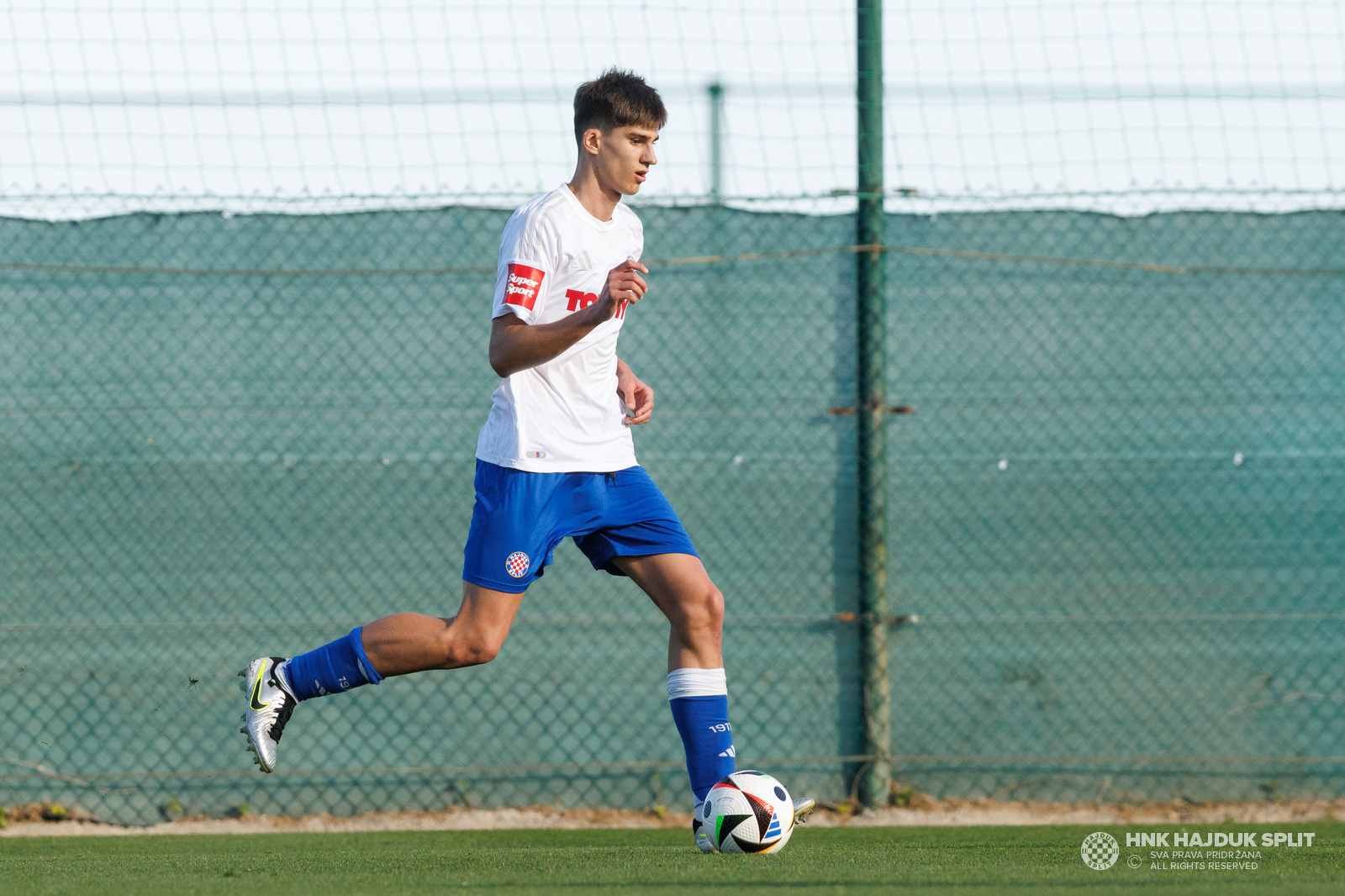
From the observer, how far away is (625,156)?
3.63 meters

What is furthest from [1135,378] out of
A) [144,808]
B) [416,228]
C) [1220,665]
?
[144,808]

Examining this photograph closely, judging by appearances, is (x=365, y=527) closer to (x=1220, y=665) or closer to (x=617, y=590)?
(x=617, y=590)

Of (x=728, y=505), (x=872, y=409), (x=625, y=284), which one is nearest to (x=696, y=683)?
(x=625, y=284)

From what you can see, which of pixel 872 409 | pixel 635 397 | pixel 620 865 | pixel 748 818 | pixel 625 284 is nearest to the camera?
pixel 625 284

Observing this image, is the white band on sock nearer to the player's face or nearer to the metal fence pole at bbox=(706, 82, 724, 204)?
the player's face

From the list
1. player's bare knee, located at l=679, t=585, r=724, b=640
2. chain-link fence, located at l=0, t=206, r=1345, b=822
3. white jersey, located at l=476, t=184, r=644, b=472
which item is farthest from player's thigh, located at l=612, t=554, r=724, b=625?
chain-link fence, located at l=0, t=206, r=1345, b=822

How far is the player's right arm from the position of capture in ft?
10.5

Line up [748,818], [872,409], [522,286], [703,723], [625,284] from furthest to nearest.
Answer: [872,409] < [703,723] < [522,286] < [748,818] < [625,284]

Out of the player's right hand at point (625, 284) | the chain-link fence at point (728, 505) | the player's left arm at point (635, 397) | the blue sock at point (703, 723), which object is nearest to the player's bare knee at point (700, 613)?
the blue sock at point (703, 723)

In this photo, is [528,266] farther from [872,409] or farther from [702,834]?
[872,409]

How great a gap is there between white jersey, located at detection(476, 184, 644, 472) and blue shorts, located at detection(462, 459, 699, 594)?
0.14ft

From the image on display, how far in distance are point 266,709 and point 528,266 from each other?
1435 millimetres

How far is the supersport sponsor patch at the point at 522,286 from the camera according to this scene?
3.47 metres

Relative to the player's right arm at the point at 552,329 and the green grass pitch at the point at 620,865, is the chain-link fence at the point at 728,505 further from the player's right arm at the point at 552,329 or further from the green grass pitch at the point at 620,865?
the player's right arm at the point at 552,329
